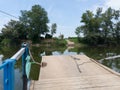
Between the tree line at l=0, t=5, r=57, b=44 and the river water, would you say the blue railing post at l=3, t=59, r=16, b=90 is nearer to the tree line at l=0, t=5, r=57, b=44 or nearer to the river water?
the river water

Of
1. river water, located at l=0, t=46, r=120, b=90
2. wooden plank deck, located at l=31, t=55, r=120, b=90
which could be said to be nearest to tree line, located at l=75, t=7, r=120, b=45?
river water, located at l=0, t=46, r=120, b=90

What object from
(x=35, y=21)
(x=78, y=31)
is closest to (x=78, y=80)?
(x=78, y=31)

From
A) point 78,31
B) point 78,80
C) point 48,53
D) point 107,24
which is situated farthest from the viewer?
point 107,24

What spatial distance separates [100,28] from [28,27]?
13345mm

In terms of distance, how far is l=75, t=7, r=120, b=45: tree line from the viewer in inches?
1705

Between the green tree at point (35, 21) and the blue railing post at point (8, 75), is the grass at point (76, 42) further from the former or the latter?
the blue railing post at point (8, 75)

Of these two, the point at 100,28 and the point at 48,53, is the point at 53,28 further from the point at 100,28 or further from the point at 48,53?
the point at 48,53

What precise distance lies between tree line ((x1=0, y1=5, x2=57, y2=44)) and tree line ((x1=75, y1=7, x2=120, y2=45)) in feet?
17.9

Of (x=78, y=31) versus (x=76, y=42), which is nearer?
(x=78, y=31)

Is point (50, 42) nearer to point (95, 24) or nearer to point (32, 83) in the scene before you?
point (95, 24)

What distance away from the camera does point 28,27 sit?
4538cm

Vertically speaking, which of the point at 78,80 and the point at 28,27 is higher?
the point at 28,27

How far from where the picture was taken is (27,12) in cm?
4644

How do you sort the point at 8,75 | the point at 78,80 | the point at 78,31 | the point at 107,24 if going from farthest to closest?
the point at 107,24 < the point at 78,31 < the point at 78,80 < the point at 8,75
